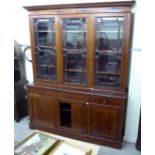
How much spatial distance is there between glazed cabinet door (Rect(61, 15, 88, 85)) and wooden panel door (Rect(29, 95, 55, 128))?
448 millimetres

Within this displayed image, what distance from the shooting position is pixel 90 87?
7.66 ft

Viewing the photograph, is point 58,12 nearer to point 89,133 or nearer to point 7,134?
point 89,133

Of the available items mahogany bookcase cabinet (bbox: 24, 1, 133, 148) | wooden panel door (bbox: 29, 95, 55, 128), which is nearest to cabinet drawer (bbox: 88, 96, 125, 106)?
mahogany bookcase cabinet (bbox: 24, 1, 133, 148)

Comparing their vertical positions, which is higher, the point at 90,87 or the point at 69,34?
the point at 69,34

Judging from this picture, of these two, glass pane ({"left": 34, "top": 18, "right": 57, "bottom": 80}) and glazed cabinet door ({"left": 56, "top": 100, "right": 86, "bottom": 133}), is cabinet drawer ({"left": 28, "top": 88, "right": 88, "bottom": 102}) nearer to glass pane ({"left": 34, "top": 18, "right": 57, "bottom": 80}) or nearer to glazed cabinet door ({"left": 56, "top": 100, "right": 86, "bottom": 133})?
glazed cabinet door ({"left": 56, "top": 100, "right": 86, "bottom": 133})

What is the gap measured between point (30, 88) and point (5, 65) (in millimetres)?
2152

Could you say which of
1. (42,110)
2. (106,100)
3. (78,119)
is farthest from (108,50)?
(42,110)

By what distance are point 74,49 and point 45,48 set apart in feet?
1.46

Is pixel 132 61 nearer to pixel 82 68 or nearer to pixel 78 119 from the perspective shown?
pixel 82 68

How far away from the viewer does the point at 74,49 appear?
7.66 feet

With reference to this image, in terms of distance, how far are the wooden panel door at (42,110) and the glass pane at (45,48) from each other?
340mm

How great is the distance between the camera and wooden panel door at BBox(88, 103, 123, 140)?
7.33 ft

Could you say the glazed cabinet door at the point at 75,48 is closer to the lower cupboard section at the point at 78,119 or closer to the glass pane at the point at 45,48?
the glass pane at the point at 45,48

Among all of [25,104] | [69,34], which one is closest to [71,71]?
Answer: [69,34]
